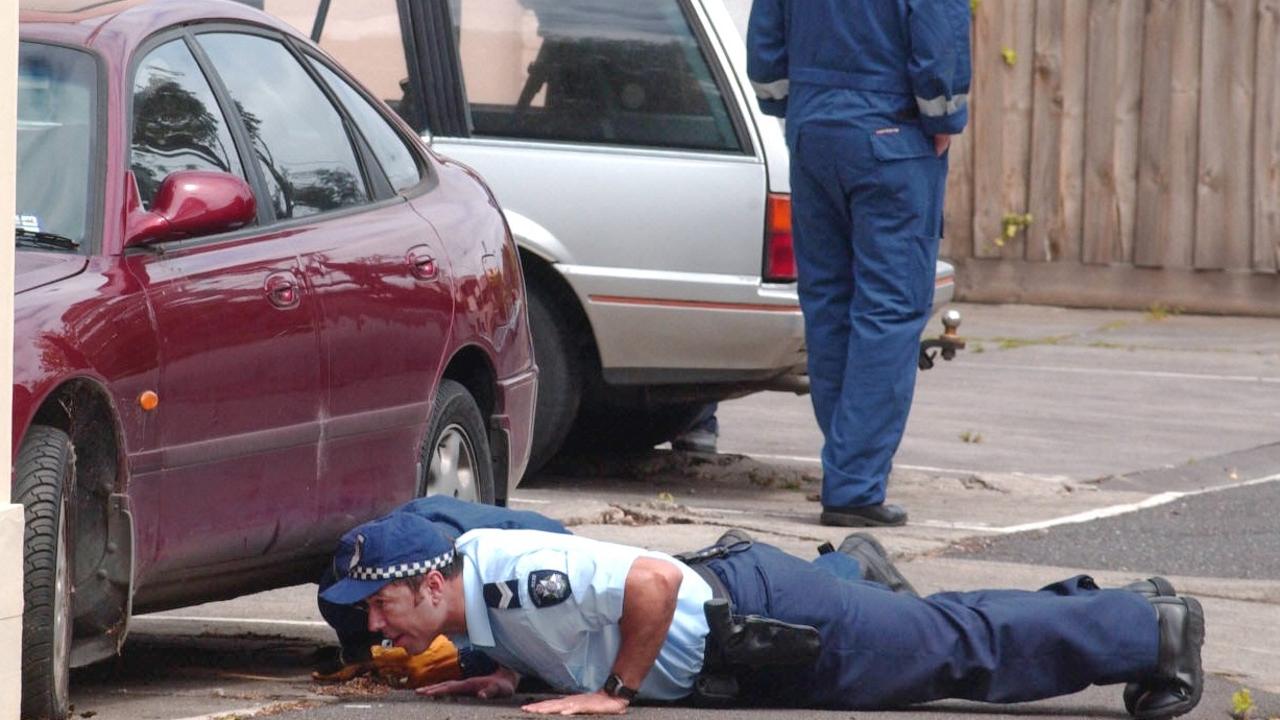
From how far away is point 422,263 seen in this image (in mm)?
5875

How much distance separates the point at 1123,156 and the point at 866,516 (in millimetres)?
7742

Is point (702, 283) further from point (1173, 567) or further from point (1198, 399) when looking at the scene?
point (1198, 399)

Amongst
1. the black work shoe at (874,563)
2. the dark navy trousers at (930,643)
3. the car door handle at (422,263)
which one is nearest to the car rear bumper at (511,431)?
the car door handle at (422,263)

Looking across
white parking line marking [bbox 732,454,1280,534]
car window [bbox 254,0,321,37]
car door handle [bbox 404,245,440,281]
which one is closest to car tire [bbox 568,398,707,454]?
white parking line marking [bbox 732,454,1280,534]

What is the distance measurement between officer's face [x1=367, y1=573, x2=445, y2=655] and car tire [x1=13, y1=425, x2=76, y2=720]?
2.29ft

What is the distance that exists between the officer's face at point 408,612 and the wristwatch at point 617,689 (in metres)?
0.38

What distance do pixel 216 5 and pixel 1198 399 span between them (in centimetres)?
700

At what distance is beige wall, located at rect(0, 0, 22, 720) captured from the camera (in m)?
4.20

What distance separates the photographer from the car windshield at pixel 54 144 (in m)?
4.87

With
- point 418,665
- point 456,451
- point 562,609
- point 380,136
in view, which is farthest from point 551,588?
point 380,136

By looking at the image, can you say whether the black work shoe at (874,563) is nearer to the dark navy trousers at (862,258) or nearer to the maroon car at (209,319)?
the maroon car at (209,319)

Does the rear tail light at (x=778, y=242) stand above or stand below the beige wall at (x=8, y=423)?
below

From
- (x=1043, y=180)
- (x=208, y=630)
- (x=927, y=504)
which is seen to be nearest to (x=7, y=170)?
(x=208, y=630)

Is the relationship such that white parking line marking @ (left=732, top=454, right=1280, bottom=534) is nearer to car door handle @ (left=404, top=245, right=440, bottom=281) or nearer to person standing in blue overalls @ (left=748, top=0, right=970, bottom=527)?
person standing in blue overalls @ (left=748, top=0, right=970, bottom=527)
